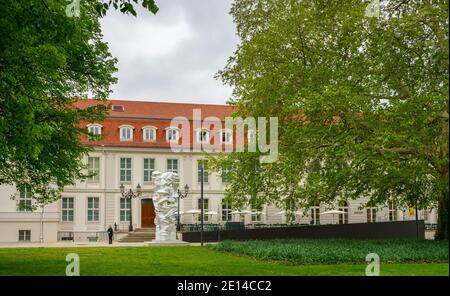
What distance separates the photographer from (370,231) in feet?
112

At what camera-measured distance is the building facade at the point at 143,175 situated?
53750 mm

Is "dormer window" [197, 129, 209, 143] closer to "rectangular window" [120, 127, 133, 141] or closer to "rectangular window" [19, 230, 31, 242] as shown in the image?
"rectangular window" [120, 127, 133, 141]

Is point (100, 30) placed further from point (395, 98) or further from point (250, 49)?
point (395, 98)

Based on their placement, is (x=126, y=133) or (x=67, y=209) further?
(x=126, y=133)

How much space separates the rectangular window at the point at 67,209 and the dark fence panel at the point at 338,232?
20478mm

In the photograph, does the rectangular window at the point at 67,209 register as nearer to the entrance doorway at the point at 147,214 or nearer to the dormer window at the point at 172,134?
the entrance doorway at the point at 147,214

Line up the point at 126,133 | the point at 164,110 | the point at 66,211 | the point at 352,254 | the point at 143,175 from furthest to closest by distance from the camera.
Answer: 1. the point at 164,110
2. the point at 126,133
3. the point at 143,175
4. the point at 66,211
5. the point at 352,254

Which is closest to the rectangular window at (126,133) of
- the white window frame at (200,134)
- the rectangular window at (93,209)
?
the rectangular window at (93,209)

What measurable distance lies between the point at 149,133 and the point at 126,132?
2.12 metres

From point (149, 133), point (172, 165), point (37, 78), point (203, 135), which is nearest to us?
point (37, 78)

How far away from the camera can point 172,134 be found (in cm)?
5784

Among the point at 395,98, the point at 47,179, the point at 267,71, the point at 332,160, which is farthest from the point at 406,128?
the point at 47,179

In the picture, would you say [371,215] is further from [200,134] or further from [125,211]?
[125,211]

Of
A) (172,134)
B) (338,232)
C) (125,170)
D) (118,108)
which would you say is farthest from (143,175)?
(338,232)
